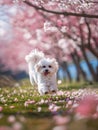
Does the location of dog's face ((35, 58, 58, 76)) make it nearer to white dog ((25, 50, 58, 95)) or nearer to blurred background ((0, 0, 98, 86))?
white dog ((25, 50, 58, 95))

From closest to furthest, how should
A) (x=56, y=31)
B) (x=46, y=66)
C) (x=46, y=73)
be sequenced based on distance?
(x=46, y=66) → (x=46, y=73) → (x=56, y=31)

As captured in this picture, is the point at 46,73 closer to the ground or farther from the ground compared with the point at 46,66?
closer to the ground

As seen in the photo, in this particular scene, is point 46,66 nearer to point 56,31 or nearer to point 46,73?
point 46,73

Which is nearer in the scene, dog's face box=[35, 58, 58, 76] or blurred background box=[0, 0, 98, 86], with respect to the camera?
dog's face box=[35, 58, 58, 76]

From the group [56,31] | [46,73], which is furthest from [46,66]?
[56,31]

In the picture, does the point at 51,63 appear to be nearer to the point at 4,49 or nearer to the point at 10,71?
the point at 4,49

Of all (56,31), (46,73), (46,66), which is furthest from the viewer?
(56,31)

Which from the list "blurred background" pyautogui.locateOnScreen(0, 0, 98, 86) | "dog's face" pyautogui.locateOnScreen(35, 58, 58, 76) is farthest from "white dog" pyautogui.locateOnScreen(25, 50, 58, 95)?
"blurred background" pyautogui.locateOnScreen(0, 0, 98, 86)

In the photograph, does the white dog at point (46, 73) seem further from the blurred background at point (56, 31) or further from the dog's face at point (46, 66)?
the blurred background at point (56, 31)

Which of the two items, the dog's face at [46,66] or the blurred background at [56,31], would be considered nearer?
the dog's face at [46,66]

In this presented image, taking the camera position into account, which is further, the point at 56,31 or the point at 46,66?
the point at 56,31

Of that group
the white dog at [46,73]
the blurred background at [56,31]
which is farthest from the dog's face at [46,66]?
the blurred background at [56,31]

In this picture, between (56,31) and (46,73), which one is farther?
(56,31)

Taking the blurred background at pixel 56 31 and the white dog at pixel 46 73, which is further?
the blurred background at pixel 56 31
